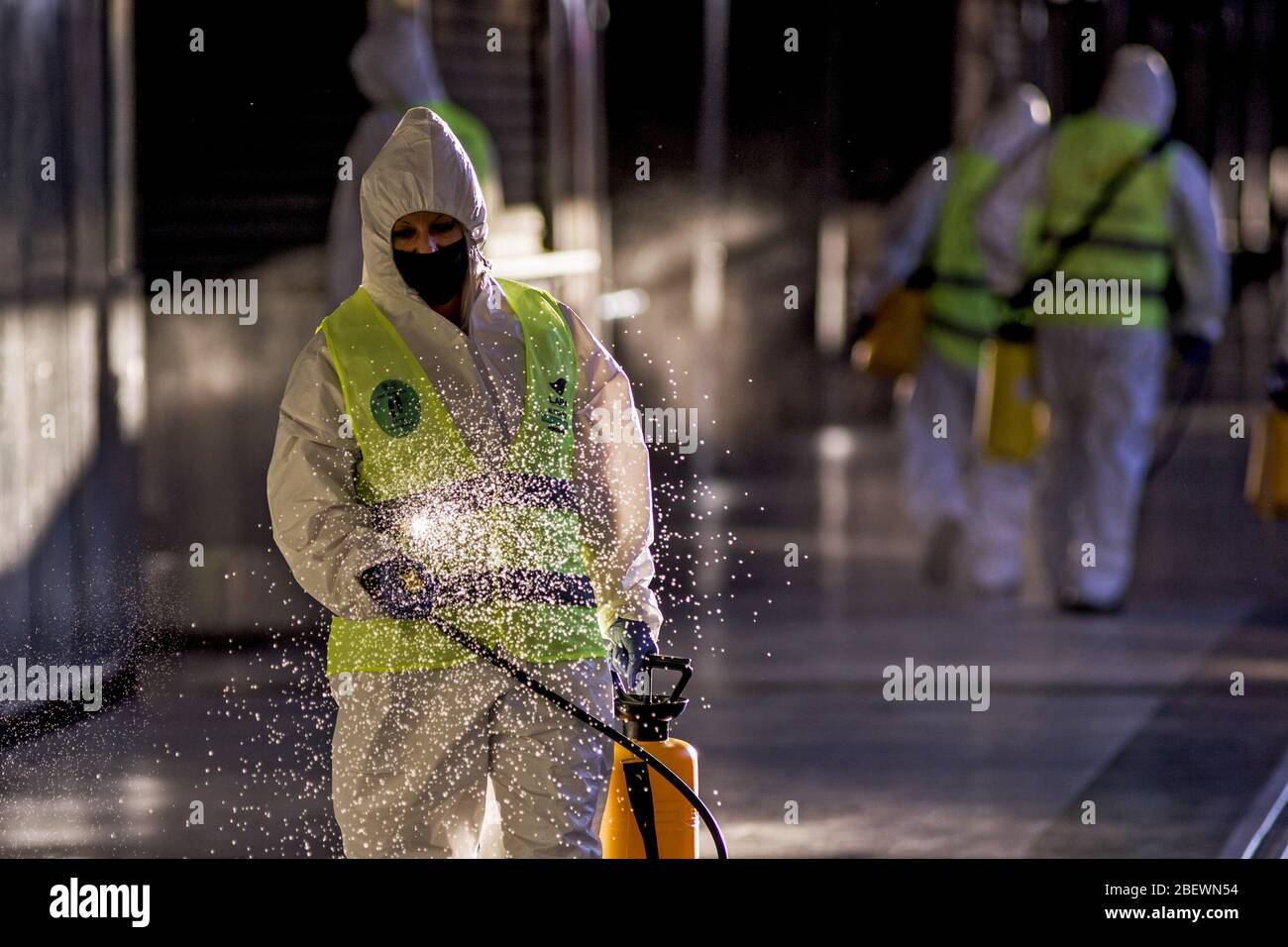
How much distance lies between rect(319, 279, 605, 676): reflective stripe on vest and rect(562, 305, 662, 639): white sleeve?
0.04 m

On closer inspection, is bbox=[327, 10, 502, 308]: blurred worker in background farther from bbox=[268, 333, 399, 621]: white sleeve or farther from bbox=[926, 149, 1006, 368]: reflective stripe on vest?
bbox=[268, 333, 399, 621]: white sleeve

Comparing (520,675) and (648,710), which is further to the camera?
(648,710)

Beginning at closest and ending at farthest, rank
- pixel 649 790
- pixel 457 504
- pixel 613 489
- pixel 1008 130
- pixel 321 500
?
pixel 321 500 < pixel 457 504 < pixel 613 489 < pixel 649 790 < pixel 1008 130

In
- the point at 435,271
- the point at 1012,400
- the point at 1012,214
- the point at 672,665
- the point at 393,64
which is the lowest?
the point at 1012,400

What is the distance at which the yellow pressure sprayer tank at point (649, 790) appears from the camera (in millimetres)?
4227

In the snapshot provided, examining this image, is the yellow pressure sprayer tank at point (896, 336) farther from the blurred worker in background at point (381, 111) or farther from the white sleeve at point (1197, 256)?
the blurred worker in background at point (381, 111)

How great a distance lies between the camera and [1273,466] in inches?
319

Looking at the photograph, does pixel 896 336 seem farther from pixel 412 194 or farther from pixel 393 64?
pixel 412 194

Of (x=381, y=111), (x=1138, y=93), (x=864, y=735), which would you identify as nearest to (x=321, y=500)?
(x=864, y=735)

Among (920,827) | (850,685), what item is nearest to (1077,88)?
(850,685)

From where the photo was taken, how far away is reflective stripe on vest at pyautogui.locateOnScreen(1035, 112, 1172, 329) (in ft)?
28.8

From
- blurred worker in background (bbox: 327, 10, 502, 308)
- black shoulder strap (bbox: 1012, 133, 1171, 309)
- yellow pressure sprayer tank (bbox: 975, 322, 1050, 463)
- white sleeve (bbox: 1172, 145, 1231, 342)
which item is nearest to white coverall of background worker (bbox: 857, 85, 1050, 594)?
yellow pressure sprayer tank (bbox: 975, 322, 1050, 463)

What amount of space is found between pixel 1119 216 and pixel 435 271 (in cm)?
523
